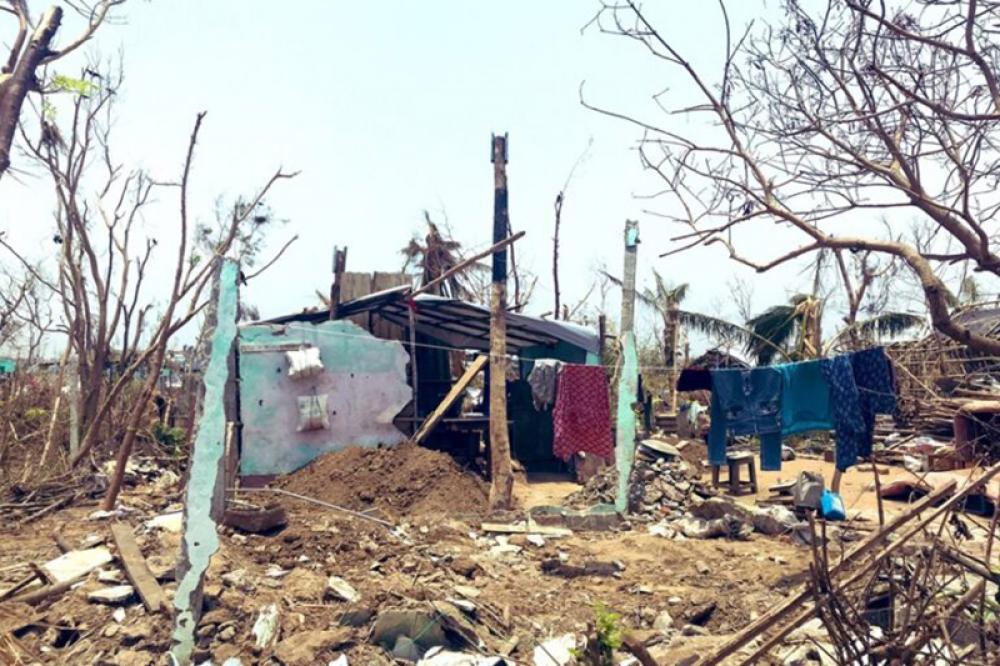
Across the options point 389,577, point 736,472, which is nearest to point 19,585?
point 389,577

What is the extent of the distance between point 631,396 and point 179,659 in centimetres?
627

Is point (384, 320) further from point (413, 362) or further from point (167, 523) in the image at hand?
point (167, 523)

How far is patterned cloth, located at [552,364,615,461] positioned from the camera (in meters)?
10.6

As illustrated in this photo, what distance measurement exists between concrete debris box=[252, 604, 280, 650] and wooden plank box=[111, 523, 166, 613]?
0.69 meters

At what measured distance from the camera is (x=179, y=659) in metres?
5.20

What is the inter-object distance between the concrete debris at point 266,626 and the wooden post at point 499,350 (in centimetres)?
456

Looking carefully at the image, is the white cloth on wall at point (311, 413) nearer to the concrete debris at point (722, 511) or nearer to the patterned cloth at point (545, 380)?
the patterned cloth at point (545, 380)

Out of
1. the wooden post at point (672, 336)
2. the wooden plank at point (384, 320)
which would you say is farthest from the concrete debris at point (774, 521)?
the wooden post at point (672, 336)

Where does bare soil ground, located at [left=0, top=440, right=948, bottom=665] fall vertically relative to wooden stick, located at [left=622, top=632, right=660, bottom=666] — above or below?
below

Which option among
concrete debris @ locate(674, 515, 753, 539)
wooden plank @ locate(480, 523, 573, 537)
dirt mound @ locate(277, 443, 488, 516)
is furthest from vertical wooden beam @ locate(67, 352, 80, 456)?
concrete debris @ locate(674, 515, 753, 539)

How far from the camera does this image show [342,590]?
639cm

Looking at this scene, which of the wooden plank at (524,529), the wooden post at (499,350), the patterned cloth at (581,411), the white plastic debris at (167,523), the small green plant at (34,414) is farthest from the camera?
the small green plant at (34,414)

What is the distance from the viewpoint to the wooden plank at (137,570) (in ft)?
19.2

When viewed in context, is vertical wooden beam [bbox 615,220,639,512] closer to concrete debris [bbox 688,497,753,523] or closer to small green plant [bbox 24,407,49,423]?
concrete debris [bbox 688,497,753,523]
